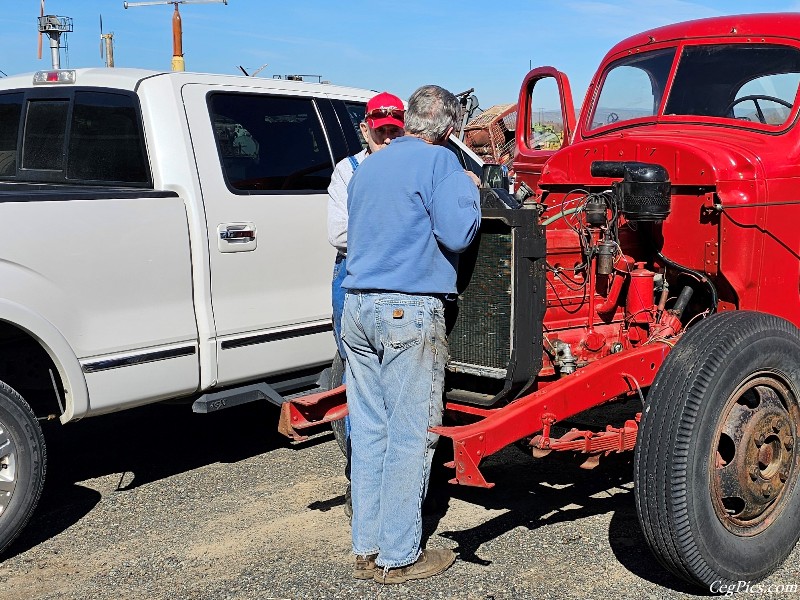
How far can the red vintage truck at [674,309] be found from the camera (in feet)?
12.9

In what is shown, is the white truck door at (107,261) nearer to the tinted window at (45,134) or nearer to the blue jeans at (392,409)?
the tinted window at (45,134)

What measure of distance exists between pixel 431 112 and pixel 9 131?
3172mm

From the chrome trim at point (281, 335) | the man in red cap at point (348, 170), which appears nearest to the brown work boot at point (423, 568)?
the man in red cap at point (348, 170)

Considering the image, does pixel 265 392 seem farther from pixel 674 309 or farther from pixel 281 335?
pixel 674 309

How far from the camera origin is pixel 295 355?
5.58 meters

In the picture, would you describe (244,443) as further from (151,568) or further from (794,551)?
(794,551)

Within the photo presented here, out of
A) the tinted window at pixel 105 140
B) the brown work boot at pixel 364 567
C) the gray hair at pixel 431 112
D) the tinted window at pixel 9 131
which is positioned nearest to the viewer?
the gray hair at pixel 431 112

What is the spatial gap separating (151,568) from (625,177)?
282 centimetres

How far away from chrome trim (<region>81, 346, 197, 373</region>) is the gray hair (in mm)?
1801

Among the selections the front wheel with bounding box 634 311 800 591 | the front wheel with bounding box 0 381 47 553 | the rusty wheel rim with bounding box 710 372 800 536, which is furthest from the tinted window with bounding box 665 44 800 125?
the front wheel with bounding box 0 381 47 553

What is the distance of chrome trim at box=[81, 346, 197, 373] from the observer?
185 inches

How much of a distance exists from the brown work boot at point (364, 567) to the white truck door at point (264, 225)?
1.49 m

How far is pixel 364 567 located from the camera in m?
4.17

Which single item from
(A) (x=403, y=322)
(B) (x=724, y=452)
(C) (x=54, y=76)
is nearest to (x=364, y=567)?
(A) (x=403, y=322)
